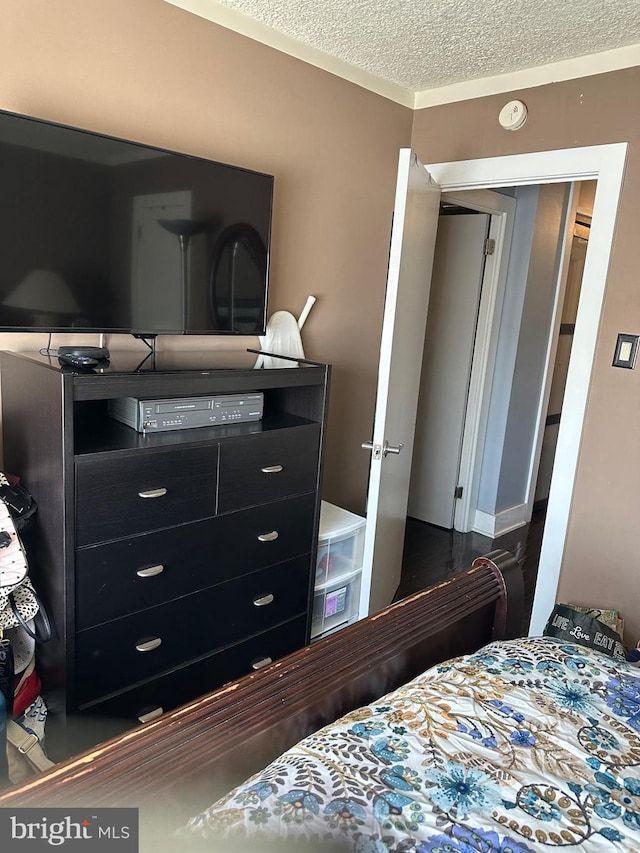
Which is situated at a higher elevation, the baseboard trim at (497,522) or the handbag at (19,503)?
the handbag at (19,503)

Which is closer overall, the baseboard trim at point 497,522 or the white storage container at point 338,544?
the white storage container at point 338,544

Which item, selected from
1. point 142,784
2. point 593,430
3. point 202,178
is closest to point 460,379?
point 593,430

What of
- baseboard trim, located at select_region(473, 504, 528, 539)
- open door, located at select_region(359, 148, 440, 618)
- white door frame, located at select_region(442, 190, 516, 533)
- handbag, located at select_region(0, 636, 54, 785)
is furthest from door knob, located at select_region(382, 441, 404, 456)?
baseboard trim, located at select_region(473, 504, 528, 539)

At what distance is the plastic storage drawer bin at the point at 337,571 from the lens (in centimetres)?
242

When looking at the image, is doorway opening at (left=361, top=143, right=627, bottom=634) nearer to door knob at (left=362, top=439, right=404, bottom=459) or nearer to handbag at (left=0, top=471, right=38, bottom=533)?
door knob at (left=362, top=439, right=404, bottom=459)

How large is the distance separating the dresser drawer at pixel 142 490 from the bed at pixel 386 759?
0.76m

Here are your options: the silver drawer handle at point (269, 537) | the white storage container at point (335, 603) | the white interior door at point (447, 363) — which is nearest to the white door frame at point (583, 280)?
the white storage container at point (335, 603)

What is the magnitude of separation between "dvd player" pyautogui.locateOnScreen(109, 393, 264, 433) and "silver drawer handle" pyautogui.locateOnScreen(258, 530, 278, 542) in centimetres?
39

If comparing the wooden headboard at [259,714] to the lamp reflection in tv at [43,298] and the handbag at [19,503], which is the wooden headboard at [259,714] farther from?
the lamp reflection in tv at [43,298]

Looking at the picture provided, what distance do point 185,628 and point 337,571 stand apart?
0.79m

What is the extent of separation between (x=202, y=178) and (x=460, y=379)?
223 centimetres

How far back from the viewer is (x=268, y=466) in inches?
80.1

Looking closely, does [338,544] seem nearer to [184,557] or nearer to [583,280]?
[184,557]

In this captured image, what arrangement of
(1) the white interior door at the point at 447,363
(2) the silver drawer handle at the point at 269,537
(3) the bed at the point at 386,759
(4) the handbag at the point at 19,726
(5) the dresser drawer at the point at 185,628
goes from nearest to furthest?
1. (3) the bed at the point at 386,759
2. (4) the handbag at the point at 19,726
3. (5) the dresser drawer at the point at 185,628
4. (2) the silver drawer handle at the point at 269,537
5. (1) the white interior door at the point at 447,363
